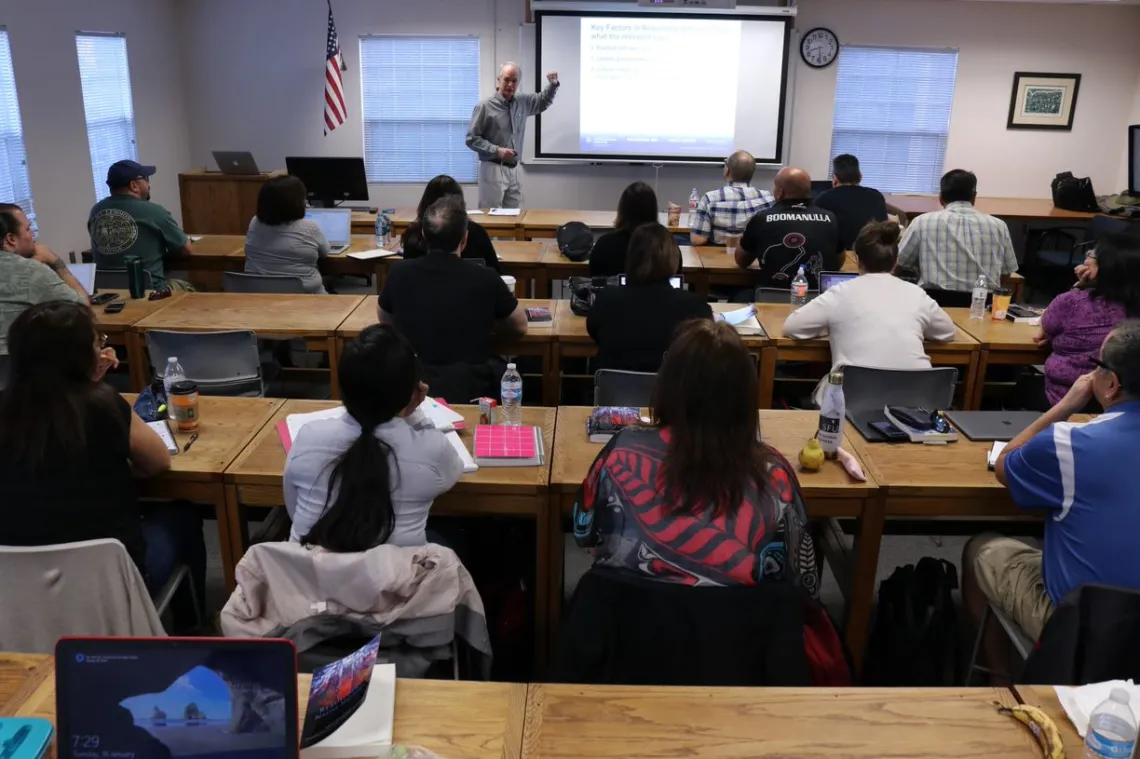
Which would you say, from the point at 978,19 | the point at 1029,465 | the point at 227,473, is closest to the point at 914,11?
the point at 978,19

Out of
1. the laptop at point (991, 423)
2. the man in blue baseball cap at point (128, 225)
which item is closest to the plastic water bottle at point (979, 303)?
the laptop at point (991, 423)

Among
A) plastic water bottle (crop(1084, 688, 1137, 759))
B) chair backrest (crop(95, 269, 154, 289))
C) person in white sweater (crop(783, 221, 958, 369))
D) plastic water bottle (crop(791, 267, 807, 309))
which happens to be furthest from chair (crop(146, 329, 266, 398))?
plastic water bottle (crop(1084, 688, 1137, 759))

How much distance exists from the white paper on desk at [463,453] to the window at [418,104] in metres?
6.73

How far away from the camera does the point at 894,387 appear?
3.38 m

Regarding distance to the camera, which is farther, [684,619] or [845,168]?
[845,168]

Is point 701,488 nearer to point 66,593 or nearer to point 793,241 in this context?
point 66,593

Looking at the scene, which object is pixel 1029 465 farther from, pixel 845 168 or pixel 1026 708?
pixel 845 168

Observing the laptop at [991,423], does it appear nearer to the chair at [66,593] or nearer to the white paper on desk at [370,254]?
the chair at [66,593]

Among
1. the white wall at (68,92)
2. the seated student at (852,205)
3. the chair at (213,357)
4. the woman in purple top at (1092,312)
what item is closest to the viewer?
the woman in purple top at (1092,312)

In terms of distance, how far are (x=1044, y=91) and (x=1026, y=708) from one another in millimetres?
8715

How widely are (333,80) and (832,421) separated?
690cm

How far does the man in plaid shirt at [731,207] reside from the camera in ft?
19.1

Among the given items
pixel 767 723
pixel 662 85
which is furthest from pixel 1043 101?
pixel 767 723

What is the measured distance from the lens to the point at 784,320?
4.23m
